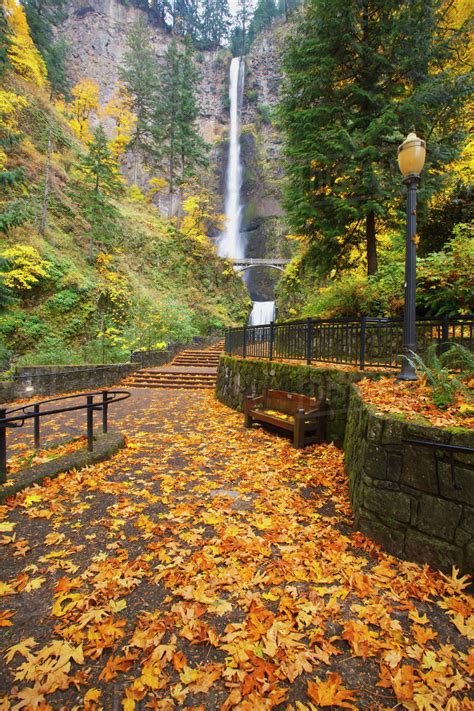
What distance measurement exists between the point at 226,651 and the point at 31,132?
29.8 metres

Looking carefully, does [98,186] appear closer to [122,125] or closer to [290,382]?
[122,125]

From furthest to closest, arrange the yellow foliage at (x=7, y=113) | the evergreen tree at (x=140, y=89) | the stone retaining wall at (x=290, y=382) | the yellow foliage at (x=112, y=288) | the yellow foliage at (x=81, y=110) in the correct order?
the yellow foliage at (x=81, y=110) < the evergreen tree at (x=140, y=89) < the yellow foliage at (x=112, y=288) < the yellow foliage at (x=7, y=113) < the stone retaining wall at (x=290, y=382)

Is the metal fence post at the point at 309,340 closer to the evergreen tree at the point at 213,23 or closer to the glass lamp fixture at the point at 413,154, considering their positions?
the glass lamp fixture at the point at 413,154

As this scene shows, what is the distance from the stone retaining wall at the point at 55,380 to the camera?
9672 millimetres

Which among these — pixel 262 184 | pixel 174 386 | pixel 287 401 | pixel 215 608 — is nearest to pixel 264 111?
pixel 262 184

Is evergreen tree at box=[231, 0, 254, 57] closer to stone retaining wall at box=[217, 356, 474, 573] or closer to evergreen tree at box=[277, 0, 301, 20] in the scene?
evergreen tree at box=[277, 0, 301, 20]

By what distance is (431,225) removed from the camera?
9969 mm

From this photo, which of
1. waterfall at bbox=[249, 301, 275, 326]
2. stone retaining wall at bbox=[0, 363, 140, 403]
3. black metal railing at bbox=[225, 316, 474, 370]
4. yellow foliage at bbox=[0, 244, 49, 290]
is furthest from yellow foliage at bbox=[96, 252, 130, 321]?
waterfall at bbox=[249, 301, 275, 326]

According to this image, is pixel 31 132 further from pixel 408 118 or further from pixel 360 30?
pixel 408 118

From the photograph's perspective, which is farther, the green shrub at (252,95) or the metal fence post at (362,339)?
the green shrub at (252,95)

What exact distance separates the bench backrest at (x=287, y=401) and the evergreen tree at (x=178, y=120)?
91.5ft

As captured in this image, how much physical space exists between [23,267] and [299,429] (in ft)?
50.2

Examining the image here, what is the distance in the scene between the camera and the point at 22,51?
21641 millimetres

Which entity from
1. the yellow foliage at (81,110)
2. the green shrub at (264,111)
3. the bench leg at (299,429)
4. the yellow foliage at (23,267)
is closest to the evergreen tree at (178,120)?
the yellow foliage at (81,110)
